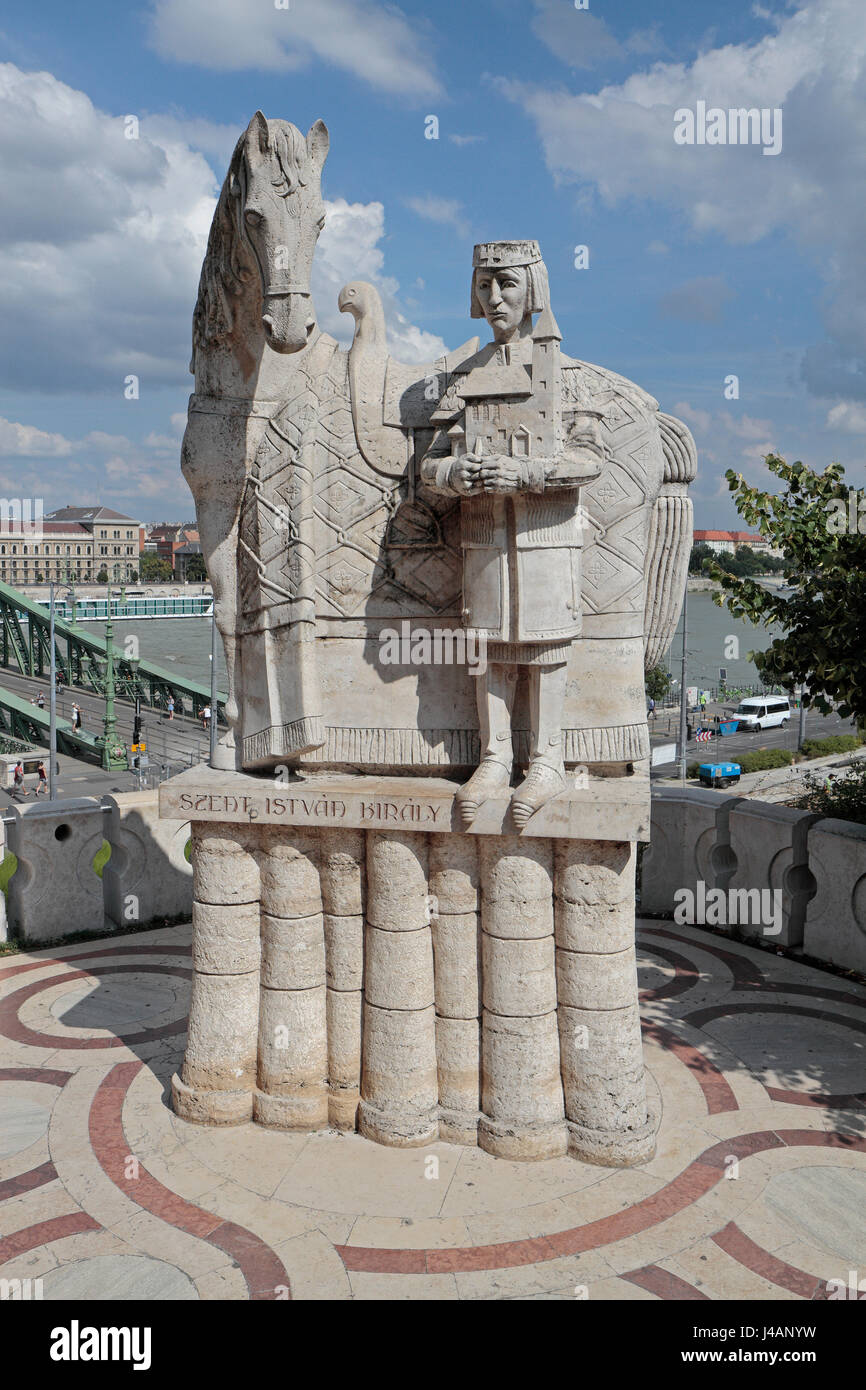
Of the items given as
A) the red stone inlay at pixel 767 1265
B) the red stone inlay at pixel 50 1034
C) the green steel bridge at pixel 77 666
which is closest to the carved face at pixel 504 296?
the red stone inlay at pixel 767 1265

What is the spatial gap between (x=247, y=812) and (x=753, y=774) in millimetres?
29893

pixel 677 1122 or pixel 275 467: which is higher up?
pixel 275 467

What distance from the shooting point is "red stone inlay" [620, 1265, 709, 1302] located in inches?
188

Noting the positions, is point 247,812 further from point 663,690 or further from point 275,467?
point 663,690

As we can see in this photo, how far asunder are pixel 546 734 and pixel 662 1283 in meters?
2.88

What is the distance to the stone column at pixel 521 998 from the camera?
5.86 metres

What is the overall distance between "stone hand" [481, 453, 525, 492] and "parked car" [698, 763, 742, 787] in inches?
1016

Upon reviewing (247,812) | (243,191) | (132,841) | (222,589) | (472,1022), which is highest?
(243,191)

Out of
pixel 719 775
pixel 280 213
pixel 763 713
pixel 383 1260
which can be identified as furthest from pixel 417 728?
pixel 763 713

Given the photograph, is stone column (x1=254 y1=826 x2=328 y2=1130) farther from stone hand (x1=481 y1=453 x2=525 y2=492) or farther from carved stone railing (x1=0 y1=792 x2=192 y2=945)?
carved stone railing (x1=0 y1=792 x2=192 y2=945)

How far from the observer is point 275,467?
20.0ft

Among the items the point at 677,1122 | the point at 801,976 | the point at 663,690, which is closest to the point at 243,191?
the point at 677,1122

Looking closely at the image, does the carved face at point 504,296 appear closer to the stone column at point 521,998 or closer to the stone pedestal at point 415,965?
the stone pedestal at point 415,965

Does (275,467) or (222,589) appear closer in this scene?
(275,467)
